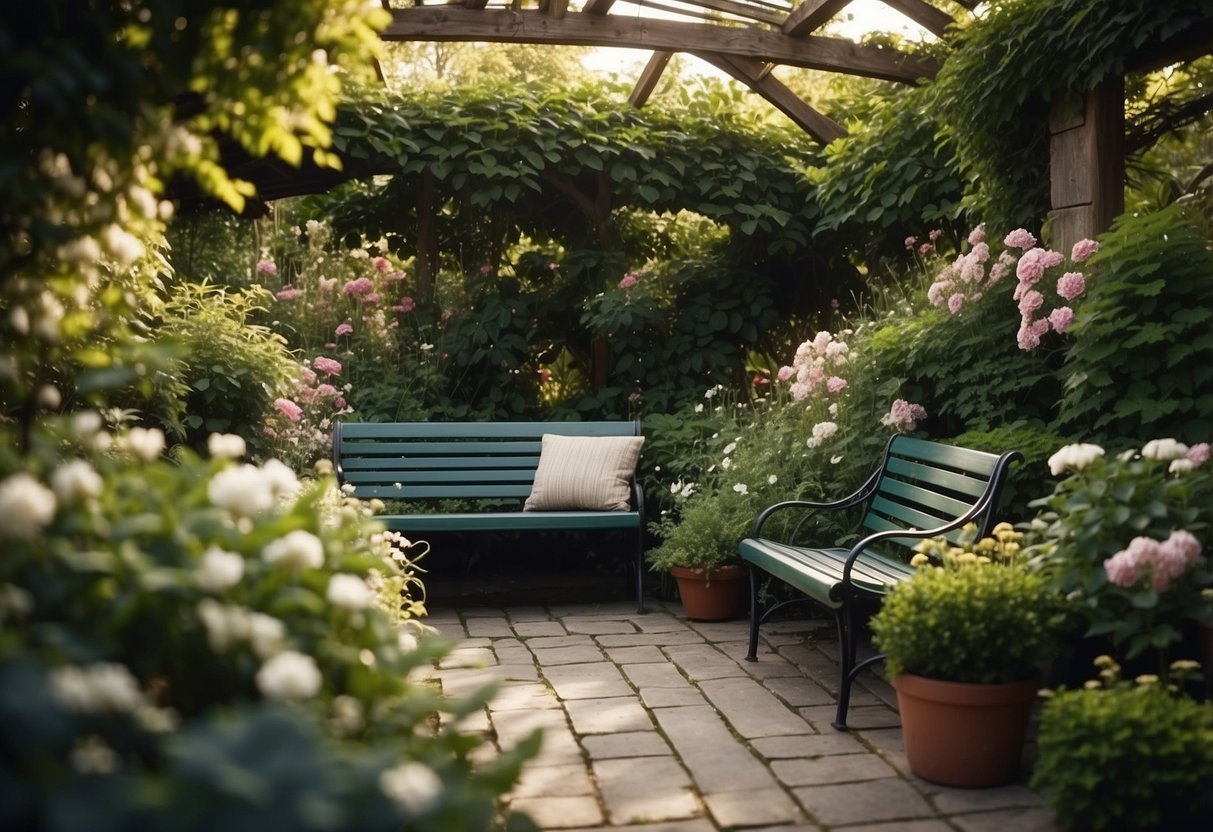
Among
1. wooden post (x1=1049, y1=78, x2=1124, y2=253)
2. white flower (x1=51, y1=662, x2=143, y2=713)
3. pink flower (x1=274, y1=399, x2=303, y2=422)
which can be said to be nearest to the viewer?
white flower (x1=51, y1=662, x2=143, y2=713)

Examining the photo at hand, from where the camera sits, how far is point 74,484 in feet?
5.83

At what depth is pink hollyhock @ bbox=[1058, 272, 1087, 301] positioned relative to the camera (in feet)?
14.5

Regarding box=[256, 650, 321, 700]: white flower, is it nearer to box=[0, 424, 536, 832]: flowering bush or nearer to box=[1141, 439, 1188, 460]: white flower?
box=[0, 424, 536, 832]: flowering bush

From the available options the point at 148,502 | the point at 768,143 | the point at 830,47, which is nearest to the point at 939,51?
the point at 830,47

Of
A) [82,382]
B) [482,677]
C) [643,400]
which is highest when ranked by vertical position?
[82,382]

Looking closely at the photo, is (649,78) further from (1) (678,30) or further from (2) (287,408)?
(2) (287,408)

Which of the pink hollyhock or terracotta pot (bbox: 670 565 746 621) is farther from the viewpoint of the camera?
terracotta pot (bbox: 670 565 746 621)

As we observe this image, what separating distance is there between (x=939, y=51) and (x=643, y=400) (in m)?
3.00

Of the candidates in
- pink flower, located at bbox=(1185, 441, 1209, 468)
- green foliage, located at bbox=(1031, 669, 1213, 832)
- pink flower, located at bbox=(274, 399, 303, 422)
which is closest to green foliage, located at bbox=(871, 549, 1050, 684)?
green foliage, located at bbox=(1031, 669, 1213, 832)

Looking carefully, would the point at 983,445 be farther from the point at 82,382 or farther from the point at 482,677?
the point at 82,382

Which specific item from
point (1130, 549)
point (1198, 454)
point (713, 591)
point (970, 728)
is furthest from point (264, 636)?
point (713, 591)

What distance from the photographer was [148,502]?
6.61 ft

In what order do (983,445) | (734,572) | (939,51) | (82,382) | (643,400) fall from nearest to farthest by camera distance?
(82,382) → (983,445) → (734,572) → (939,51) → (643,400)

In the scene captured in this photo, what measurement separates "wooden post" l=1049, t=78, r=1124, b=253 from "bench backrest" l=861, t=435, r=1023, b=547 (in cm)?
145
